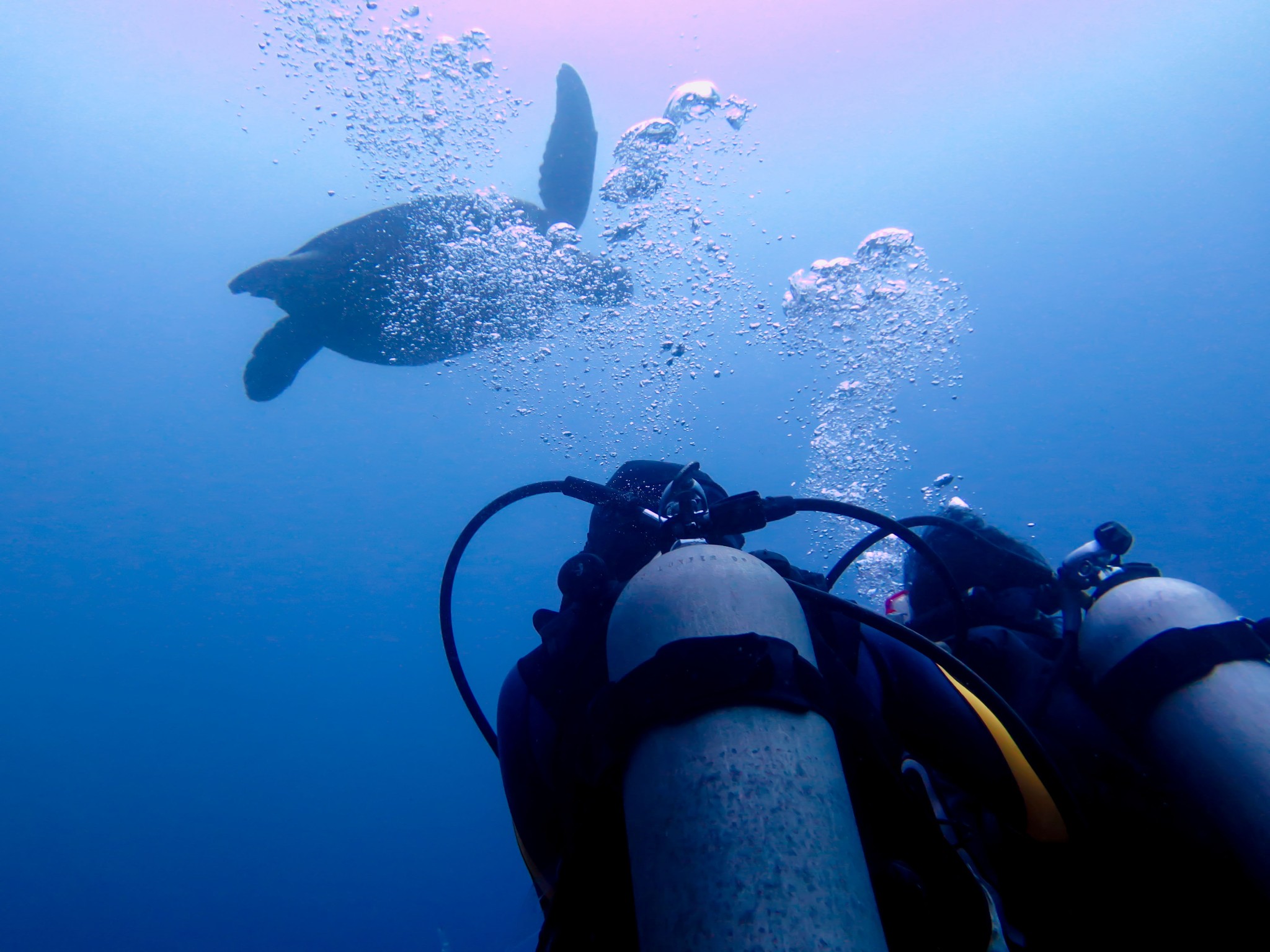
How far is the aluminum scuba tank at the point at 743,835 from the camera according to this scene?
96 cm

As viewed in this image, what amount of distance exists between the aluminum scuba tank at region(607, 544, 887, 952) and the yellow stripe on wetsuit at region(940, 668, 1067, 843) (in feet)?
2.76

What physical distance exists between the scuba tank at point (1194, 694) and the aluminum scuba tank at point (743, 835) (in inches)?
52.9

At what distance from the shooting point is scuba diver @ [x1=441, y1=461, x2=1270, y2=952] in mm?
1075

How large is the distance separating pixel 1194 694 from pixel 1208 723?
0.33 ft

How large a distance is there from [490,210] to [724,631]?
1039cm

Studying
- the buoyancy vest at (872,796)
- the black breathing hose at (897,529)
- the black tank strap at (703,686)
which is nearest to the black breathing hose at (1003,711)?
the buoyancy vest at (872,796)

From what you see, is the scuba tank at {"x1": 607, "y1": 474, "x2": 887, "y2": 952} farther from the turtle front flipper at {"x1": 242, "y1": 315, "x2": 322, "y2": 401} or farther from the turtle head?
the turtle front flipper at {"x1": 242, "y1": 315, "x2": 322, "y2": 401}

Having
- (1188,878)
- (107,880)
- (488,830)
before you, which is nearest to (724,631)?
(1188,878)

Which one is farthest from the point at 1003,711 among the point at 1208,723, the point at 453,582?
the point at 453,582

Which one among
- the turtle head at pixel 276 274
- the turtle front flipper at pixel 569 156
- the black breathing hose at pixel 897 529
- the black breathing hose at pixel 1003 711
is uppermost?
the turtle front flipper at pixel 569 156

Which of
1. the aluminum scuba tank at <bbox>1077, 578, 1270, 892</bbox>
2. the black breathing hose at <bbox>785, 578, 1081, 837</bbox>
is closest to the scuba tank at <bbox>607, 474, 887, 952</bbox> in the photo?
the black breathing hose at <bbox>785, 578, 1081, 837</bbox>

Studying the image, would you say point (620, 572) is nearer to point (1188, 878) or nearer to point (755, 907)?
point (755, 907)

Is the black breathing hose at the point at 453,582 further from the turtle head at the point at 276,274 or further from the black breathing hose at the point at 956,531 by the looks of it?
the turtle head at the point at 276,274

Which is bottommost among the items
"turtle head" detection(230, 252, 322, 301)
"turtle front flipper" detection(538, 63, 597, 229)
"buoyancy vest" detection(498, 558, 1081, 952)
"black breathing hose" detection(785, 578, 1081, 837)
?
"buoyancy vest" detection(498, 558, 1081, 952)
